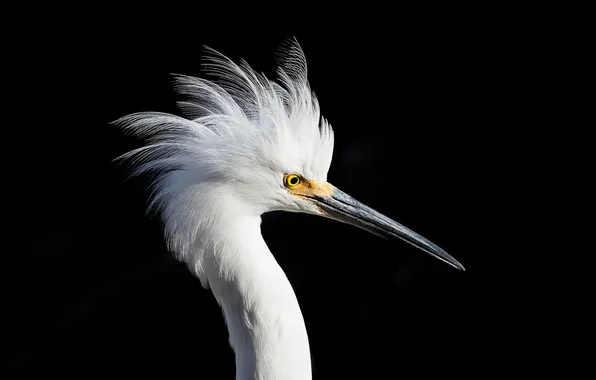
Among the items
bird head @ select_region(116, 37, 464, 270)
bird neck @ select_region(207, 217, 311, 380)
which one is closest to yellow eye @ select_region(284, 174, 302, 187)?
bird head @ select_region(116, 37, 464, 270)

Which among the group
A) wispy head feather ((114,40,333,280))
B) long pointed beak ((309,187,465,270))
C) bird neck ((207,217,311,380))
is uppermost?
wispy head feather ((114,40,333,280))

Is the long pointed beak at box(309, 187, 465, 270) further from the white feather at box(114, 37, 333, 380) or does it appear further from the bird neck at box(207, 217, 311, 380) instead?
the bird neck at box(207, 217, 311, 380)

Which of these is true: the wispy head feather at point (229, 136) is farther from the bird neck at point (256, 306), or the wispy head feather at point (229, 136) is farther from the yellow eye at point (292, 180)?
the bird neck at point (256, 306)

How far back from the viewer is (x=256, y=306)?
1699 millimetres

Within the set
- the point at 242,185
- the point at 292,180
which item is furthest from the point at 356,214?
the point at 242,185

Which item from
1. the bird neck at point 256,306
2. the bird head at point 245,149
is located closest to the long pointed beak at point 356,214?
the bird head at point 245,149

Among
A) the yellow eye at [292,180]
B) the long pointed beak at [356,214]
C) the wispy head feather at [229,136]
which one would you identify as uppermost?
the wispy head feather at [229,136]

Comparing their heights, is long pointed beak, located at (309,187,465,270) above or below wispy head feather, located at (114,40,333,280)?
below

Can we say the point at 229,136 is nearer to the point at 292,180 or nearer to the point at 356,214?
the point at 292,180

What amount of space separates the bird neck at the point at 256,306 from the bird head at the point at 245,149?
0.29ft

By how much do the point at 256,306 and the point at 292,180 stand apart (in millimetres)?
313

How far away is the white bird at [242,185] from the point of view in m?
1.68

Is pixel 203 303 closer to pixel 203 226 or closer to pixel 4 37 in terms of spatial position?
pixel 4 37

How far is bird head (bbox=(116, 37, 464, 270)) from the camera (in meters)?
1.70
